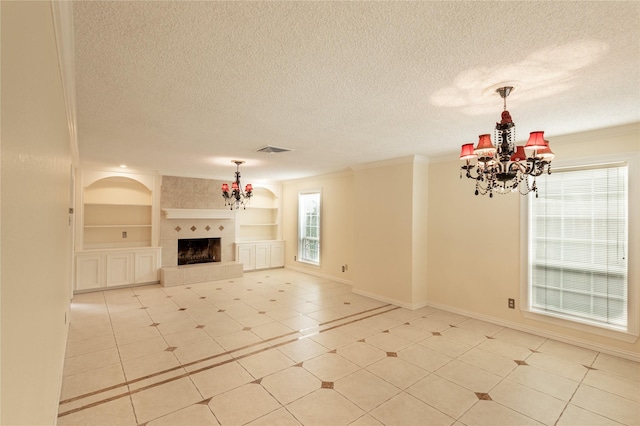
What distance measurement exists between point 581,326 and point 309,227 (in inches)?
222

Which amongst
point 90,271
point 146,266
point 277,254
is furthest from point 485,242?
point 90,271

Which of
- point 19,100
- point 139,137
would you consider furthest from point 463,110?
point 139,137

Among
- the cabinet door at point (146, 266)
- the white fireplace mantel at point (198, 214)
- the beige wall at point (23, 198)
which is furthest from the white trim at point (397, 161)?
the cabinet door at point (146, 266)

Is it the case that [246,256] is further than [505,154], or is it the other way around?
[246,256]

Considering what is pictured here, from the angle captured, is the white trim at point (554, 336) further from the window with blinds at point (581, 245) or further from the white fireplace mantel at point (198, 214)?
the white fireplace mantel at point (198, 214)

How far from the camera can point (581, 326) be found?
3.76 m

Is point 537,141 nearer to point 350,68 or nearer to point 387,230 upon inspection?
point 350,68

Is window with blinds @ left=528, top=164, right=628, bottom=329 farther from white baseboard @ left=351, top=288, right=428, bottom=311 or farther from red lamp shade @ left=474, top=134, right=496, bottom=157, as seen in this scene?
red lamp shade @ left=474, top=134, right=496, bottom=157

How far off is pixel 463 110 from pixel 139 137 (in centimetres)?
378

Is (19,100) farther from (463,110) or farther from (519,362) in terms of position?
(519,362)

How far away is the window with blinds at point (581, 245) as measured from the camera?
354 cm

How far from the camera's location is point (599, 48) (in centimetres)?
184

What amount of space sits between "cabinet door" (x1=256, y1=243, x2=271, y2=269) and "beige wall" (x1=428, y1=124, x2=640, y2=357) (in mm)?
4626

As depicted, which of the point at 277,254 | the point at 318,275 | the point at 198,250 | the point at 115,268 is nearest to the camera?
the point at 115,268
